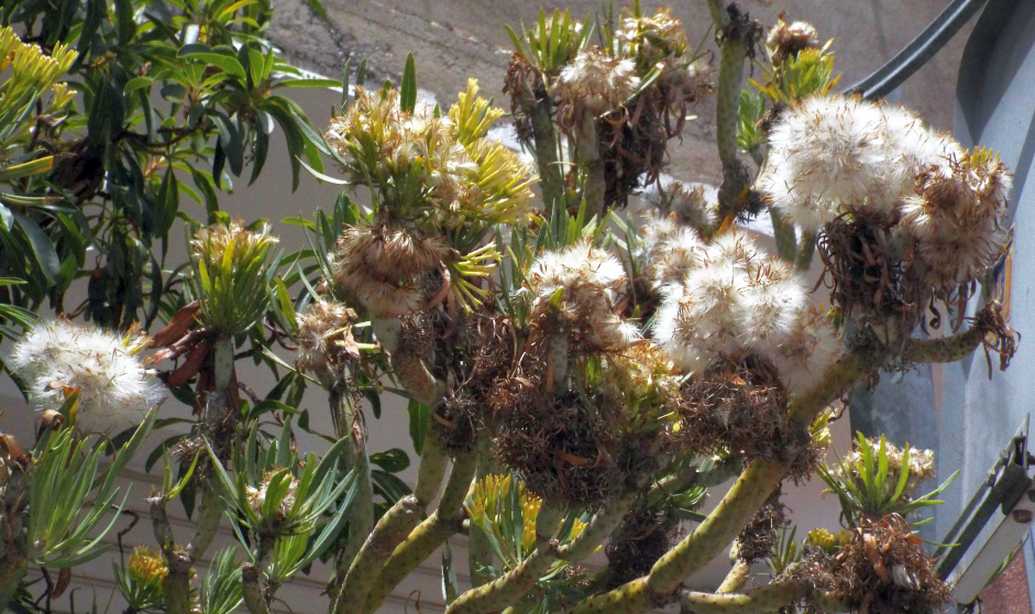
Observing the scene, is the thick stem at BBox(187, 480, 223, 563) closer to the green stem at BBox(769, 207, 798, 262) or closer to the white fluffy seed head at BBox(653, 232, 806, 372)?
the white fluffy seed head at BBox(653, 232, 806, 372)

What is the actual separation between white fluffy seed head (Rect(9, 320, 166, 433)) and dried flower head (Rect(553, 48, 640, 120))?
0.65 metres

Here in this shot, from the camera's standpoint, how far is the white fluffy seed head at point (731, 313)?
112 cm

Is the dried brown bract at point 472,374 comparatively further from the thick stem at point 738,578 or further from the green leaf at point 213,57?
the green leaf at point 213,57

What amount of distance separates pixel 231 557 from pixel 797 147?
2.45 ft

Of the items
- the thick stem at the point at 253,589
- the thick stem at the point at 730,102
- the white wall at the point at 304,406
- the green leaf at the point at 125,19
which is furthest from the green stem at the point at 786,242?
the white wall at the point at 304,406

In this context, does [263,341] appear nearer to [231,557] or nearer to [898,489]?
[231,557]

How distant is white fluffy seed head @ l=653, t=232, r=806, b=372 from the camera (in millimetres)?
1116

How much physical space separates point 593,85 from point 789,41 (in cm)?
46

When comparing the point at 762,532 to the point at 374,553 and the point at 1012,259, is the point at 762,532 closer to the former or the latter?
the point at 374,553

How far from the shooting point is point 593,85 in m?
1.65

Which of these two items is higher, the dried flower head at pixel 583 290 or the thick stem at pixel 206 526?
Answer: the dried flower head at pixel 583 290

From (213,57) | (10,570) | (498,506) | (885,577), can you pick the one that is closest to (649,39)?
(213,57)

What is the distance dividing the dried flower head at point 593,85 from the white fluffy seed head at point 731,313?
1.77 ft

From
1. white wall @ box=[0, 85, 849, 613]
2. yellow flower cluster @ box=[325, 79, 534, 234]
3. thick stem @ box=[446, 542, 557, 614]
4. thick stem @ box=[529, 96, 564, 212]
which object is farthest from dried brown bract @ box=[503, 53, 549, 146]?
white wall @ box=[0, 85, 849, 613]
